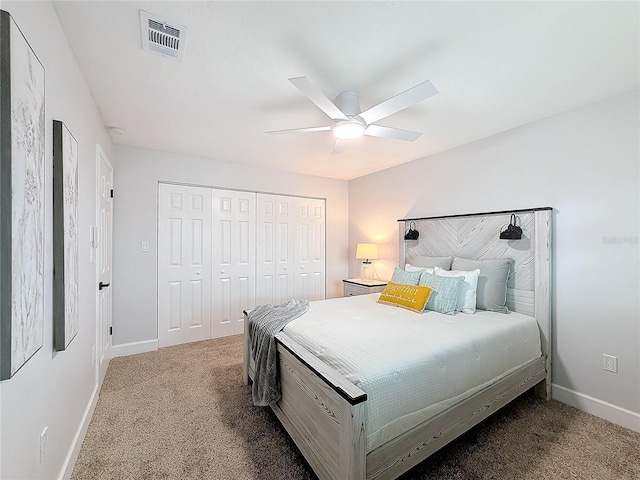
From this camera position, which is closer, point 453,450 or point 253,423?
point 453,450

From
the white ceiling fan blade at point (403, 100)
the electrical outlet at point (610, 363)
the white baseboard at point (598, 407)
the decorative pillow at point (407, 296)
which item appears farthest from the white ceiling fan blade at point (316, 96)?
the white baseboard at point (598, 407)

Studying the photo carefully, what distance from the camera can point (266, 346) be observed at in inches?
82.7

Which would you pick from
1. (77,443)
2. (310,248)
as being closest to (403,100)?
(77,443)

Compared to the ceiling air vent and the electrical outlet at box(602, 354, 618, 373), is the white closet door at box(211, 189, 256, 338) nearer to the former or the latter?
the ceiling air vent

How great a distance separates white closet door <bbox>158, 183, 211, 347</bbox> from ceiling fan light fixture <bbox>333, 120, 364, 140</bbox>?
7.93 feet

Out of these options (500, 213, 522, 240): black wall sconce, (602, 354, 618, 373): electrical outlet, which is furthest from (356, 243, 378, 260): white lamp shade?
(602, 354, 618, 373): electrical outlet

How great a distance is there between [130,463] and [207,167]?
125 inches

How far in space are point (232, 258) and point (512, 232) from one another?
332 centimetres

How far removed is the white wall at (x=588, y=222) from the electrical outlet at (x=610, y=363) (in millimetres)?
30

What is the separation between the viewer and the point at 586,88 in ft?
6.82

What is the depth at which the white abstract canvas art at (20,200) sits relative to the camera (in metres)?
0.89

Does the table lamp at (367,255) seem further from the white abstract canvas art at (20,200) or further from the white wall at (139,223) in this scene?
the white abstract canvas art at (20,200)

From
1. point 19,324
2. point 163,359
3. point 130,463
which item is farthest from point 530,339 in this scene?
point 163,359

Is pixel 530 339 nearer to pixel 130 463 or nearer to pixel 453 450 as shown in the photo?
pixel 453 450
